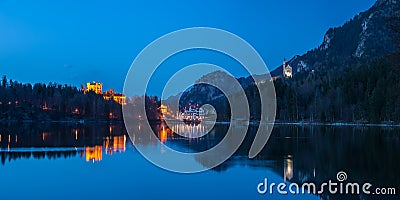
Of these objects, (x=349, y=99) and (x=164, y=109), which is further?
(x=164, y=109)

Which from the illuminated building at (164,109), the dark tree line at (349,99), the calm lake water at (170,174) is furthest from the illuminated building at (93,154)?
the illuminated building at (164,109)

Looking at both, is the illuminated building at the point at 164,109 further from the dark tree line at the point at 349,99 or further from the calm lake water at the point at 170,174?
the calm lake water at the point at 170,174

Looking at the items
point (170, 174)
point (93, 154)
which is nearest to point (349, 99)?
point (93, 154)

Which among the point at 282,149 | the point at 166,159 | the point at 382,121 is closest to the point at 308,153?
the point at 282,149

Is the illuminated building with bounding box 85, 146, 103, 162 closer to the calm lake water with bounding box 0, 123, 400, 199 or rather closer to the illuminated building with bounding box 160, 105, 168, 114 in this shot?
the calm lake water with bounding box 0, 123, 400, 199

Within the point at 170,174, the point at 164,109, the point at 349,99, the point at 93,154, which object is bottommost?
the point at 170,174

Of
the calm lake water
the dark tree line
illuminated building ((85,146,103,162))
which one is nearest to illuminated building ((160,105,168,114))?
the dark tree line

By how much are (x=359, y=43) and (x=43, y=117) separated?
14046 centimetres

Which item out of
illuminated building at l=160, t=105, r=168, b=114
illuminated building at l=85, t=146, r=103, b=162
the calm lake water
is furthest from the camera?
illuminated building at l=160, t=105, r=168, b=114

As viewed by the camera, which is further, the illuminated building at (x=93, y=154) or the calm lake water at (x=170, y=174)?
the illuminated building at (x=93, y=154)

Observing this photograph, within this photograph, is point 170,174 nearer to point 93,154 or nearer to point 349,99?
point 93,154

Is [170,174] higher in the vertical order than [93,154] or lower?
lower

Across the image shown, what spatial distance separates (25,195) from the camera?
16.5m

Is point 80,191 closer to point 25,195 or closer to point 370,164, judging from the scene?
point 25,195
